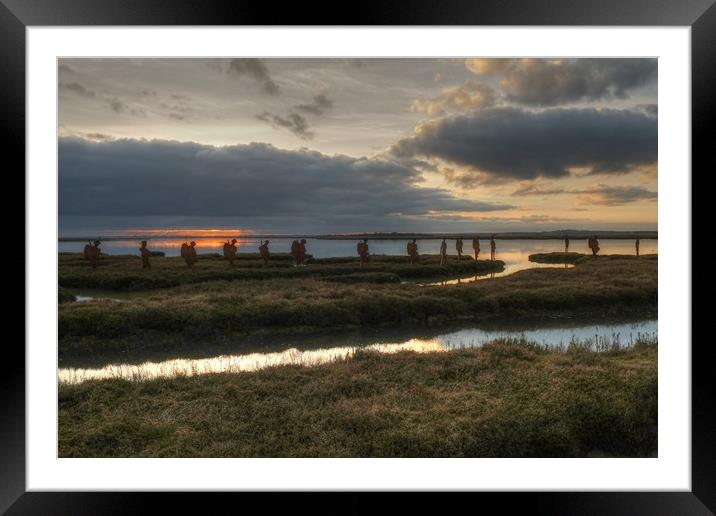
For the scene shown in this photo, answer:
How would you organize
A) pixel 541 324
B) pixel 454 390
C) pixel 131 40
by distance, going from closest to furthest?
1. pixel 131 40
2. pixel 454 390
3. pixel 541 324

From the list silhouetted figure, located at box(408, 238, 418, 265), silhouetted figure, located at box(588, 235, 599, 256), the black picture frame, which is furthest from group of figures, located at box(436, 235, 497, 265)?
the black picture frame

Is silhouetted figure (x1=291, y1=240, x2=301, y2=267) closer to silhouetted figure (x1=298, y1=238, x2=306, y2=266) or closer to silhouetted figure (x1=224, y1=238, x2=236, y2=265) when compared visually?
silhouetted figure (x1=298, y1=238, x2=306, y2=266)

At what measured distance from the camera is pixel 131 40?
12.7 feet

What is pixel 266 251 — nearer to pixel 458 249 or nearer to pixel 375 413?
pixel 458 249

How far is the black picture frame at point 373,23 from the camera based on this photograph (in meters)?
3.21

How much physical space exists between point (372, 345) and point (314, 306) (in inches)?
107

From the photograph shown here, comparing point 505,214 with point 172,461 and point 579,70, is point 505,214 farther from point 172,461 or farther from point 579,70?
point 172,461

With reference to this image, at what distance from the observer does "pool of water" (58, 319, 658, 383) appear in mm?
8320

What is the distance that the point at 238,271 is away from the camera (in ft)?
64.6

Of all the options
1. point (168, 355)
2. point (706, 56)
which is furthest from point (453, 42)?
point (168, 355)

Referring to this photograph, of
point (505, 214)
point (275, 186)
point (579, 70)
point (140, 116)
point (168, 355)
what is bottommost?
point (168, 355)

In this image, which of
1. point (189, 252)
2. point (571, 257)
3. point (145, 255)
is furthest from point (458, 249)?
point (145, 255)

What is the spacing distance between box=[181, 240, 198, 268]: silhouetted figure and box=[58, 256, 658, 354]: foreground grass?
5325mm

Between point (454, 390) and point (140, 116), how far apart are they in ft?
43.1
